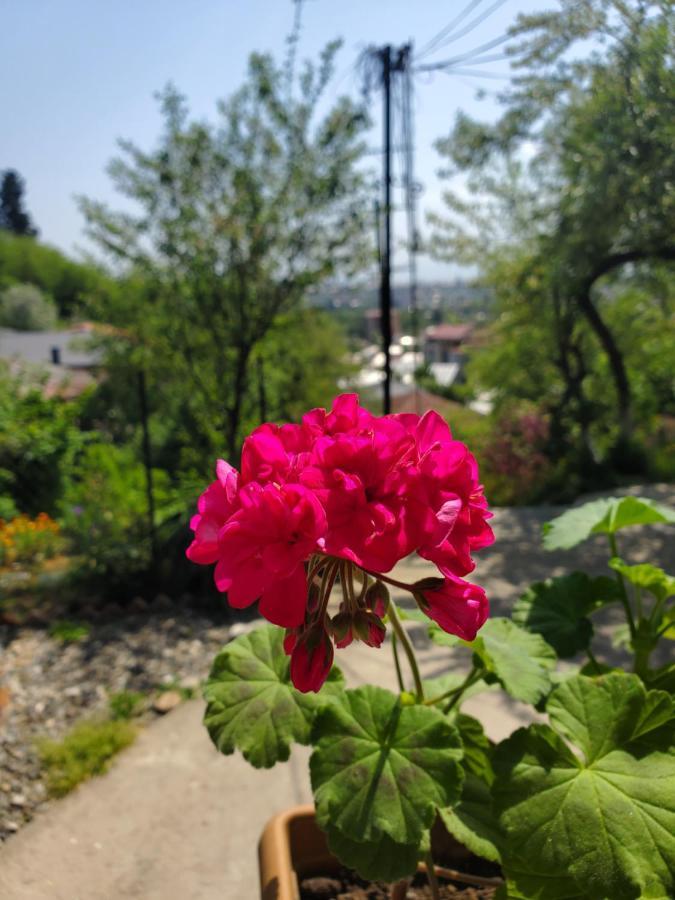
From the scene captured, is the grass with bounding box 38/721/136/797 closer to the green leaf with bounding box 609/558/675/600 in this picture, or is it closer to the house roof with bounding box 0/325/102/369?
the green leaf with bounding box 609/558/675/600

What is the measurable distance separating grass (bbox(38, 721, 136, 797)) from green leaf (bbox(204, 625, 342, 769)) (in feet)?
4.23

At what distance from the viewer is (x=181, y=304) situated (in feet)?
13.5

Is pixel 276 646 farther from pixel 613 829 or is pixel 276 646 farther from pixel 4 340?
pixel 4 340

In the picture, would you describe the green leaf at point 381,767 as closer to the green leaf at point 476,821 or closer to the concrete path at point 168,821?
the green leaf at point 476,821

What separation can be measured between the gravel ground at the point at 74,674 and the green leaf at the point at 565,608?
158 cm

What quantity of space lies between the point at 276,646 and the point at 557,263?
185 inches

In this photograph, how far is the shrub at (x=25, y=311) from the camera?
33.1 m

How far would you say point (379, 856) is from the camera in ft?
2.75

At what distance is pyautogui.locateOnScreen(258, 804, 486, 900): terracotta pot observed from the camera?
1184 mm

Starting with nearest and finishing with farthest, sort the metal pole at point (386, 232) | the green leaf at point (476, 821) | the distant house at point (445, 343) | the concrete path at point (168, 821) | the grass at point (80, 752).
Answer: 1. the green leaf at point (476, 821)
2. the concrete path at point (168, 821)
3. the grass at point (80, 752)
4. the metal pole at point (386, 232)
5. the distant house at point (445, 343)

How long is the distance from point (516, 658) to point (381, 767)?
11.2 inches

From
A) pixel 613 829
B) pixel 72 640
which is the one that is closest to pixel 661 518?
pixel 613 829

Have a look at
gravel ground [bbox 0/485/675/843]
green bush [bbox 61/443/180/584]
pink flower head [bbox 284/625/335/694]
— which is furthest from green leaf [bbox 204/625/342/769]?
green bush [bbox 61/443/180/584]

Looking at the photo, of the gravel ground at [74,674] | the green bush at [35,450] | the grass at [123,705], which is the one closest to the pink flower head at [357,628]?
the gravel ground at [74,674]
